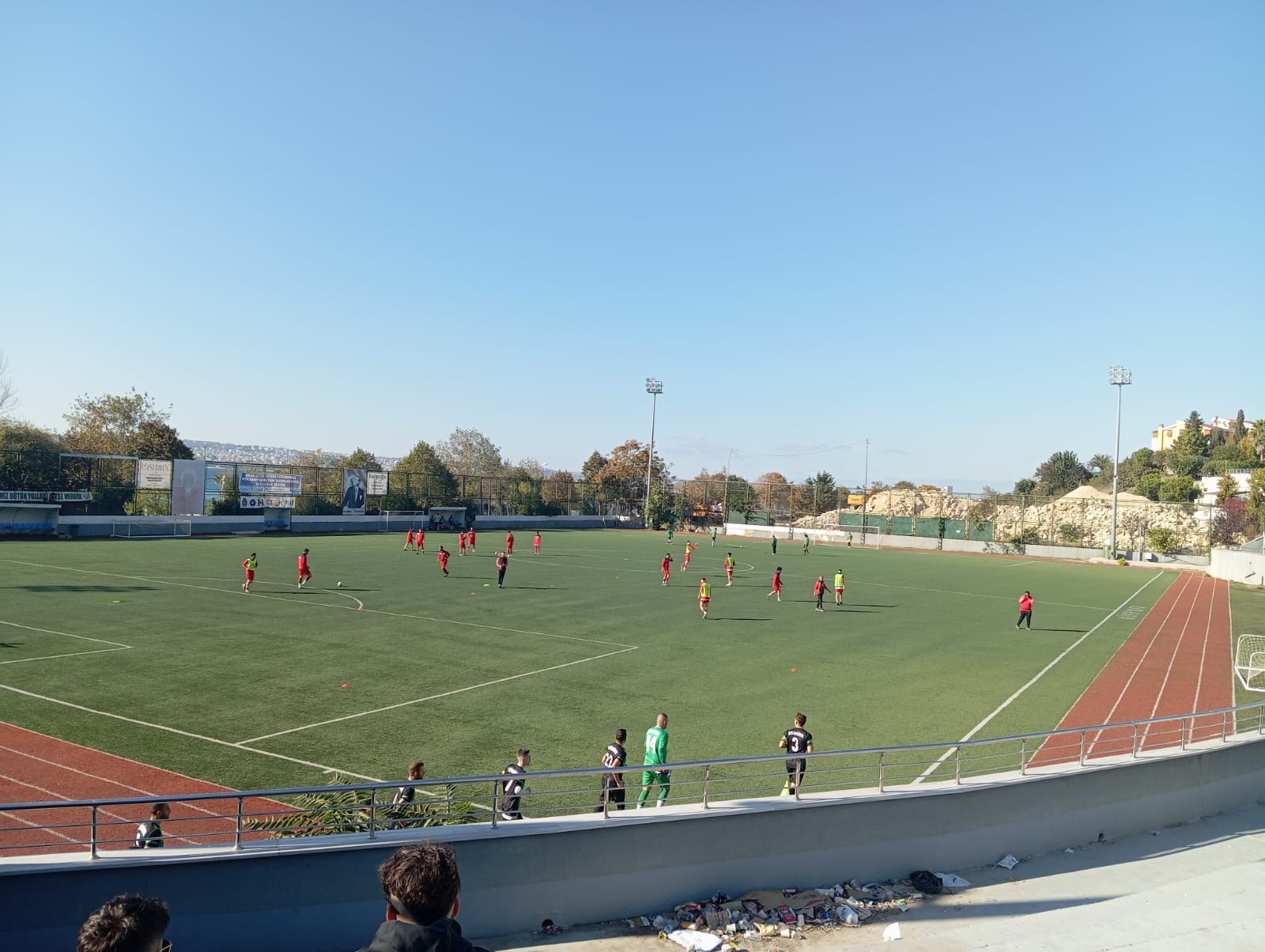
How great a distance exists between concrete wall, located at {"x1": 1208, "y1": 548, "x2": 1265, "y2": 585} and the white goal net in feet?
218

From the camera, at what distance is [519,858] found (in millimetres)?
8906

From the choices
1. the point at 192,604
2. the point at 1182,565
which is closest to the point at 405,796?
the point at 192,604

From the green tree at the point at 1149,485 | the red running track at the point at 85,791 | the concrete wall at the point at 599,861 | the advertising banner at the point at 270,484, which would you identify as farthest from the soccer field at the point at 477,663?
the green tree at the point at 1149,485

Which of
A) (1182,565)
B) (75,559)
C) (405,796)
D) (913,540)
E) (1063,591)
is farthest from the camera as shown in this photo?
(913,540)

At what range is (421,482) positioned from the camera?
78562 millimetres

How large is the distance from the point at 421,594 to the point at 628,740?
733 inches

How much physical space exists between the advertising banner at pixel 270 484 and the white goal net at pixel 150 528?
20.9 ft

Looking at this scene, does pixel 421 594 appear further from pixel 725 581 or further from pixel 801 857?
pixel 801 857

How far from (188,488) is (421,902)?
61.0m

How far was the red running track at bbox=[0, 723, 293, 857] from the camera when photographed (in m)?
11.3

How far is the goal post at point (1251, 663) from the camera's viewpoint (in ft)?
70.4

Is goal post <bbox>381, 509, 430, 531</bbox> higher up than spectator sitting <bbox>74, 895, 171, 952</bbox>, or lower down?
lower down

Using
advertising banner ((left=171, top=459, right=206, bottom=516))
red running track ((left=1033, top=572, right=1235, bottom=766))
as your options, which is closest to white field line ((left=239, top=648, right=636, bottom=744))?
red running track ((left=1033, top=572, right=1235, bottom=766))

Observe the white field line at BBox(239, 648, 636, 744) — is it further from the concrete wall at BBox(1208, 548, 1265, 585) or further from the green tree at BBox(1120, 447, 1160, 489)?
the green tree at BBox(1120, 447, 1160, 489)
